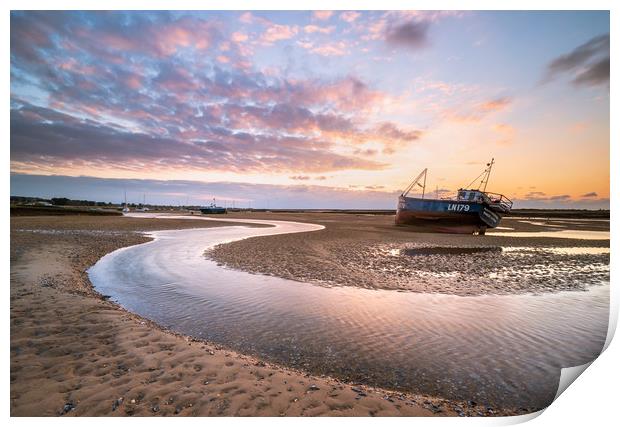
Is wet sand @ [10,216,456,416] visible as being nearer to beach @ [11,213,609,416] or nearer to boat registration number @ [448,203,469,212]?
beach @ [11,213,609,416]

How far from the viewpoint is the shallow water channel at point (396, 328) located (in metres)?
5.53

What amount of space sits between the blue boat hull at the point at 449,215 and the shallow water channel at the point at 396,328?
90.5 ft

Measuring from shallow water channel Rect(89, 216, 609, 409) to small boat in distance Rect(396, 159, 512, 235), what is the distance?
1088 inches

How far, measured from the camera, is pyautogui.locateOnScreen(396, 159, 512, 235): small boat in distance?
38969 mm

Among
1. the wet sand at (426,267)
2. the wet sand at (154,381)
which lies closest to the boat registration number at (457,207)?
the wet sand at (426,267)

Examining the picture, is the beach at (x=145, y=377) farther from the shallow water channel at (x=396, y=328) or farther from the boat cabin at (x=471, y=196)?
the boat cabin at (x=471, y=196)

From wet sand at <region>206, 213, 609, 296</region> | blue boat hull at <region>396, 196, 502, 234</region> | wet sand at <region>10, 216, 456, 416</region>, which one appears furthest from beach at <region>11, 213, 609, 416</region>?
blue boat hull at <region>396, 196, 502, 234</region>

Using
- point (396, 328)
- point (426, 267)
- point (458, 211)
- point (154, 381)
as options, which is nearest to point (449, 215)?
point (458, 211)

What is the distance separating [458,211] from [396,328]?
36.7 metres

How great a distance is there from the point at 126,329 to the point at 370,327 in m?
6.03

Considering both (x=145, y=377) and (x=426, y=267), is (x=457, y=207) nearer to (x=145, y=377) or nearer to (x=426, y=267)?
(x=426, y=267)

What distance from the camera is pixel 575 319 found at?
28.7 feet

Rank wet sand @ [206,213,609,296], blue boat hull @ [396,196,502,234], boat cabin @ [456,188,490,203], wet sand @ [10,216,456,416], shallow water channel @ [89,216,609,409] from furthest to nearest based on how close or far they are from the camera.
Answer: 1. boat cabin @ [456,188,490,203]
2. blue boat hull @ [396,196,502,234]
3. wet sand @ [206,213,609,296]
4. shallow water channel @ [89,216,609,409]
5. wet sand @ [10,216,456,416]
